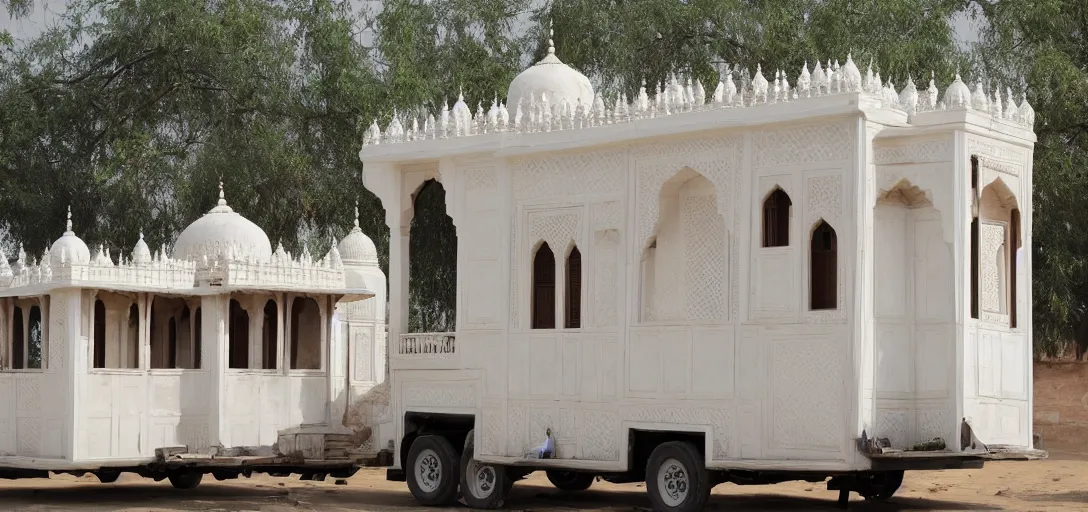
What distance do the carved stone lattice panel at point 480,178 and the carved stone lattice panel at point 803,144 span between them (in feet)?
11.6

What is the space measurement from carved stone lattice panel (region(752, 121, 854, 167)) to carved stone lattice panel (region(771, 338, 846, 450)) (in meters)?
1.67

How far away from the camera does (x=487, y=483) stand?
17.7 metres

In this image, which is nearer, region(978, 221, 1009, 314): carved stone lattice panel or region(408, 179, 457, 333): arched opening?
region(978, 221, 1009, 314): carved stone lattice panel

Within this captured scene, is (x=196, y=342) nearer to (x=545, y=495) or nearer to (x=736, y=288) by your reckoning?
(x=545, y=495)

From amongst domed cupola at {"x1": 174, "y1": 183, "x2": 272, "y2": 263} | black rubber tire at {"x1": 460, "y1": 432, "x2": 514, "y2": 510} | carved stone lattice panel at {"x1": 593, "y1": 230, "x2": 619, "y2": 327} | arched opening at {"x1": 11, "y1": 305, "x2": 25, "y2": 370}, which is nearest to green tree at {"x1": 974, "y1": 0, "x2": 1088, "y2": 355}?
carved stone lattice panel at {"x1": 593, "y1": 230, "x2": 619, "y2": 327}

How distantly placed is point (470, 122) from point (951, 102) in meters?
5.48

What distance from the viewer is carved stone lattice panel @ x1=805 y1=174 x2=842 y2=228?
1466cm

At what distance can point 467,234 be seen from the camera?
1800 cm

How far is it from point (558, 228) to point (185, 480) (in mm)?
6608

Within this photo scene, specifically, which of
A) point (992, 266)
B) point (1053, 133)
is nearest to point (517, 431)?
point (992, 266)

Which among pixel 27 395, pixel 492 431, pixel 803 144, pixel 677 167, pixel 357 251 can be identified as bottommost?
pixel 492 431

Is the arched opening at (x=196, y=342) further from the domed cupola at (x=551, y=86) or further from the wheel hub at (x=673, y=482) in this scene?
the wheel hub at (x=673, y=482)

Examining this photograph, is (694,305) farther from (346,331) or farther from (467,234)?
(346,331)

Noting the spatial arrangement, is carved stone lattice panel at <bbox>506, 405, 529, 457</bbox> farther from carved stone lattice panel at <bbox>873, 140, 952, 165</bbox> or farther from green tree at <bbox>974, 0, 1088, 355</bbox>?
green tree at <bbox>974, 0, 1088, 355</bbox>
